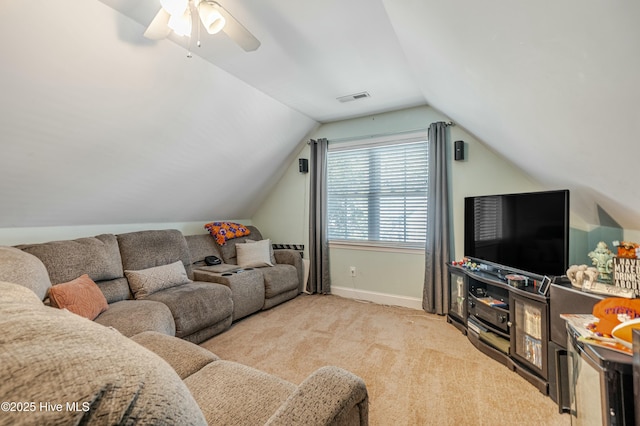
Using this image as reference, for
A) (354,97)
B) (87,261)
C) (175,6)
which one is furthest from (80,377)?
(354,97)

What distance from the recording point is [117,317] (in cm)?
202

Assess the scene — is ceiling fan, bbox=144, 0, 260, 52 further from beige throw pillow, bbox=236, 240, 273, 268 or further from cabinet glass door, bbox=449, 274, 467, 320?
cabinet glass door, bbox=449, 274, 467, 320

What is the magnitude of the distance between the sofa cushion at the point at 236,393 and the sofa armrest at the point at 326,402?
0.75 ft

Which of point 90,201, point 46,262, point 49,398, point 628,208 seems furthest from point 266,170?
point 49,398

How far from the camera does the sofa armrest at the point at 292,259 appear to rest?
4.02 m

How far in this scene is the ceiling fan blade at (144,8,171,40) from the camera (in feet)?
5.18

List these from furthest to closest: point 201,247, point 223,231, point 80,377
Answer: point 223,231, point 201,247, point 80,377

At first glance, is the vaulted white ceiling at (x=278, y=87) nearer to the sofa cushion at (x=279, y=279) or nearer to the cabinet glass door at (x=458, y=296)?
the cabinet glass door at (x=458, y=296)

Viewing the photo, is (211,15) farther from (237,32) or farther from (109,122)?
(109,122)

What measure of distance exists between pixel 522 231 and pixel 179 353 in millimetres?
2505

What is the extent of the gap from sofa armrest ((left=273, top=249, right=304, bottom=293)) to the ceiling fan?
2796mm

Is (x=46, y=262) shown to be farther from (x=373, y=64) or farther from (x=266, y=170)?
→ (x=373, y=64)

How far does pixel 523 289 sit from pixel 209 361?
2.10 metres

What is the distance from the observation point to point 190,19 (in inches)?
64.2
